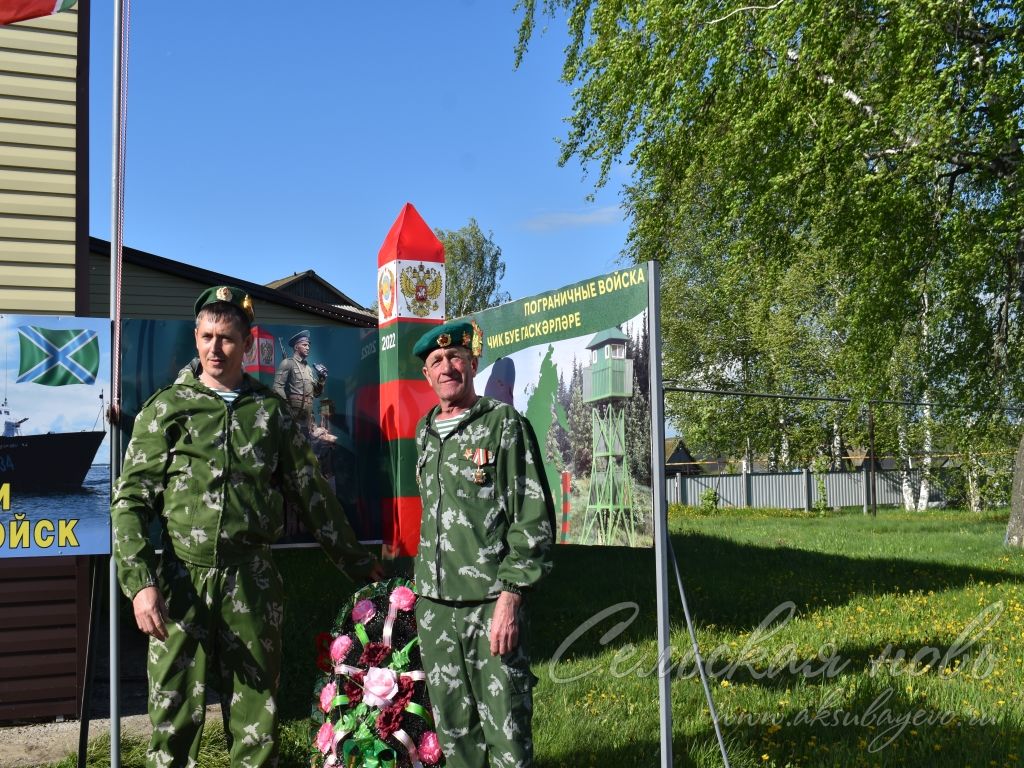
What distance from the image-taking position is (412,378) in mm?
6074

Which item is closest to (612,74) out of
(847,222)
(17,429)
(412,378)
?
(847,222)

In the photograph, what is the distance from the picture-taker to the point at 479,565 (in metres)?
3.59

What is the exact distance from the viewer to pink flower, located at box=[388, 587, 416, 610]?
4121mm

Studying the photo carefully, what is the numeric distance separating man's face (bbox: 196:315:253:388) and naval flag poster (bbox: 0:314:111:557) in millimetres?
1492

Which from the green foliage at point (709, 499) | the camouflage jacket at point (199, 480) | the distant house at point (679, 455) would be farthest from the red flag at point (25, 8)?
the distant house at point (679, 455)

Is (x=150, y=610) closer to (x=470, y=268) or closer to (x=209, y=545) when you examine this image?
(x=209, y=545)

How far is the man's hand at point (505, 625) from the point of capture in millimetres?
3441

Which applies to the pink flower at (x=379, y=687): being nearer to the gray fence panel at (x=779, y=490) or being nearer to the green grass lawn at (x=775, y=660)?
the green grass lawn at (x=775, y=660)

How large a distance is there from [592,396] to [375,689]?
169 centimetres

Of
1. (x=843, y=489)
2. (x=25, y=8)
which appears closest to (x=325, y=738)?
(x=25, y=8)

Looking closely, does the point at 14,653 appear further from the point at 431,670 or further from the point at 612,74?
the point at 612,74

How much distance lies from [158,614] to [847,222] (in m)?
12.6

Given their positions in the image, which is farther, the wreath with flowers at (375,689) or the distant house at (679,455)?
the distant house at (679,455)

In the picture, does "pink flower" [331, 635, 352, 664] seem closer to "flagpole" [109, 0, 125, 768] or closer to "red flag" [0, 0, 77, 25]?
"flagpole" [109, 0, 125, 768]
